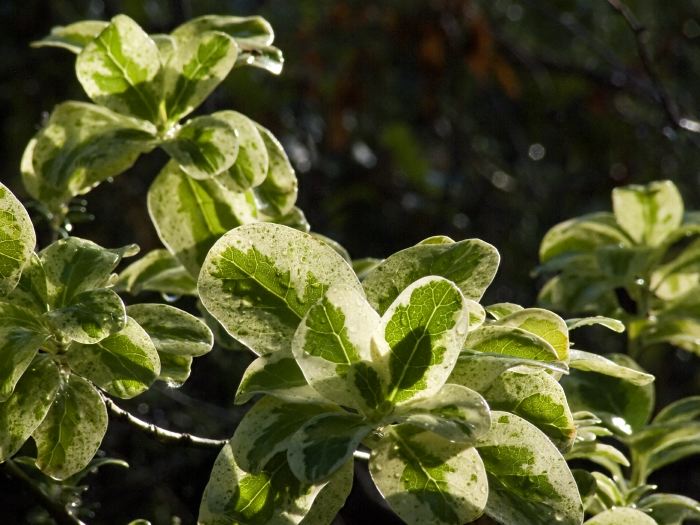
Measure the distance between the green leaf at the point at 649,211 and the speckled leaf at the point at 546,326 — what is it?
54cm

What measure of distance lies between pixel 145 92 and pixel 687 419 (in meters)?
0.64

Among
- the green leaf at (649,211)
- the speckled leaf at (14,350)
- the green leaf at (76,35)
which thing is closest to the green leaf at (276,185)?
the green leaf at (76,35)

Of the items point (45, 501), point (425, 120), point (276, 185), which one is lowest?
point (425, 120)

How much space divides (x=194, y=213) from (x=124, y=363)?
278 millimetres

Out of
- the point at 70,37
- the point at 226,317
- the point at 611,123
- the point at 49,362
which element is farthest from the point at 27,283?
the point at 611,123

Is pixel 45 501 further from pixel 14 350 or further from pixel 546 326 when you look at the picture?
pixel 546 326

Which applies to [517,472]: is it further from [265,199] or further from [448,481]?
[265,199]

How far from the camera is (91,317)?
2.26 feet

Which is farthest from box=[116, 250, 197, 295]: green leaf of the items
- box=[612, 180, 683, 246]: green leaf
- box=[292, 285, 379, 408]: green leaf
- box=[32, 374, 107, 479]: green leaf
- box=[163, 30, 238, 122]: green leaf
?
box=[612, 180, 683, 246]: green leaf

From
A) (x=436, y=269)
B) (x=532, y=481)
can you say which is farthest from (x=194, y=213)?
(x=532, y=481)

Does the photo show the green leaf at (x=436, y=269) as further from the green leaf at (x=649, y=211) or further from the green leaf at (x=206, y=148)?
the green leaf at (x=649, y=211)

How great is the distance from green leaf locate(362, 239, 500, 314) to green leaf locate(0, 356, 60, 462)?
9.4 inches

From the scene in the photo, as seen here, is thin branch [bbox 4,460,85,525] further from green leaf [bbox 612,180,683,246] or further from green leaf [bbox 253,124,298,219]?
green leaf [bbox 612,180,683,246]

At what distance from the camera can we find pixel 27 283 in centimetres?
76
